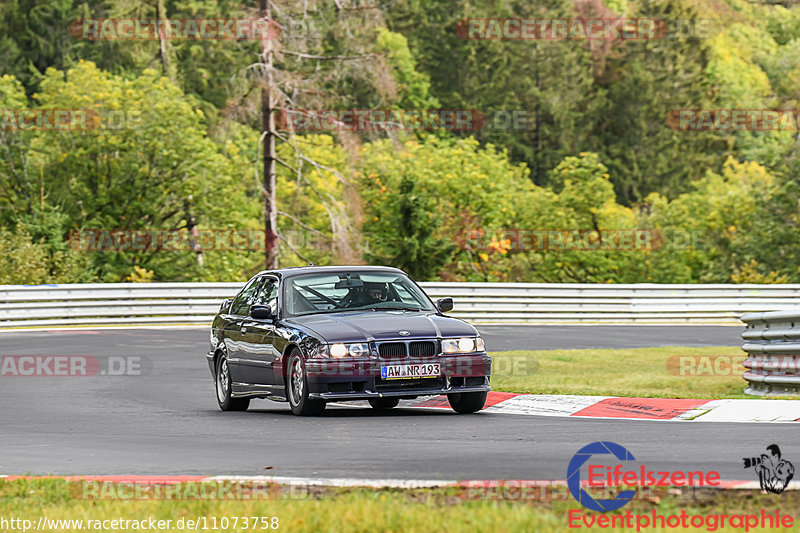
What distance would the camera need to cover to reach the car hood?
1263cm

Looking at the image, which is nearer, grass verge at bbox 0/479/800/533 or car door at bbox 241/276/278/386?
grass verge at bbox 0/479/800/533

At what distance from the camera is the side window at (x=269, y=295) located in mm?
14070

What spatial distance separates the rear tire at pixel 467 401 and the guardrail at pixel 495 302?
18.1 meters

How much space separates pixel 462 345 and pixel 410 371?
0.64 metres

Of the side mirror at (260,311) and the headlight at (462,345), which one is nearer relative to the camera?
the headlight at (462,345)

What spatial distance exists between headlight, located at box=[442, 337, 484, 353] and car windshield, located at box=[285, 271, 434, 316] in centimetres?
103

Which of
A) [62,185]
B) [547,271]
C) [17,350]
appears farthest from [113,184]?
[17,350]

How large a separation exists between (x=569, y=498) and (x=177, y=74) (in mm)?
56526

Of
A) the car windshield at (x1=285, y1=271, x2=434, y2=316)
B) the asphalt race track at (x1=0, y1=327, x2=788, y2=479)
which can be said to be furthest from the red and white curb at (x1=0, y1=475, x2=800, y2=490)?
the car windshield at (x1=285, y1=271, x2=434, y2=316)
